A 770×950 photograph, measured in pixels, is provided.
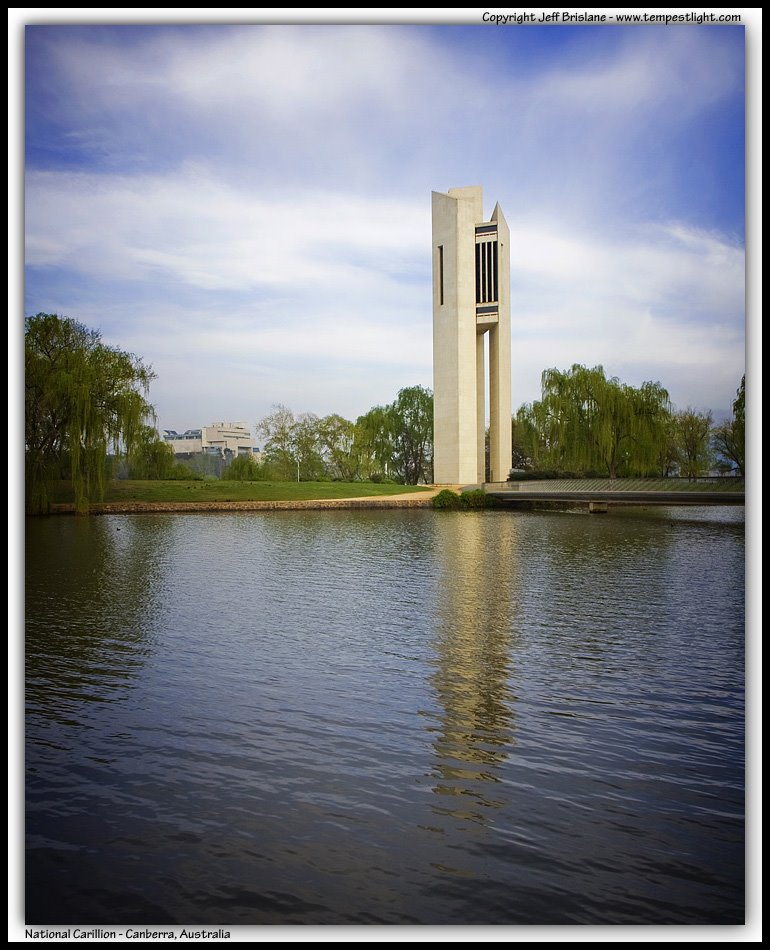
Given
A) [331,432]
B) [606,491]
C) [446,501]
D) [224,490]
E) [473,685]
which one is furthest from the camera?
[331,432]

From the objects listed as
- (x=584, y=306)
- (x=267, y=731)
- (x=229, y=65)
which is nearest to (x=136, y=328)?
(x=584, y=306)

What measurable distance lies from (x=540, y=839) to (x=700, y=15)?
3.70m

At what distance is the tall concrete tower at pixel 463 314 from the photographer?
37.9 m

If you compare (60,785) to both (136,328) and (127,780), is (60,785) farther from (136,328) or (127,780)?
(136,328)

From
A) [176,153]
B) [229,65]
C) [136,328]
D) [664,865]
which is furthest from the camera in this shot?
[136,328]

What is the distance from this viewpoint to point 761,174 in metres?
3.16

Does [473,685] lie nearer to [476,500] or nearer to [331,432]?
[476,500]

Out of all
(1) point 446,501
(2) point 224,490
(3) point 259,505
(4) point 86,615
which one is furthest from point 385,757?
(1) point 446,501

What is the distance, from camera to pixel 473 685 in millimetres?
5086

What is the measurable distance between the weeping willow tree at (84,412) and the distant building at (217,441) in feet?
13.9

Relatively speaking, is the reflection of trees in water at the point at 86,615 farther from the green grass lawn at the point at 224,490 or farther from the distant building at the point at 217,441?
the distant building at the point at 217,441

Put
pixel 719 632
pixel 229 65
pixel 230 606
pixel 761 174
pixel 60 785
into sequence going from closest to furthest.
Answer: pixel 761 174 → pixel 60 785 → pixel 229 65 → pixel 719 632 → pixel 230 606

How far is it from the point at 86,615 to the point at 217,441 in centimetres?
2435

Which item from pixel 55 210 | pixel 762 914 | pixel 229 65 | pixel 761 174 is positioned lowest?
pixel 762 914
